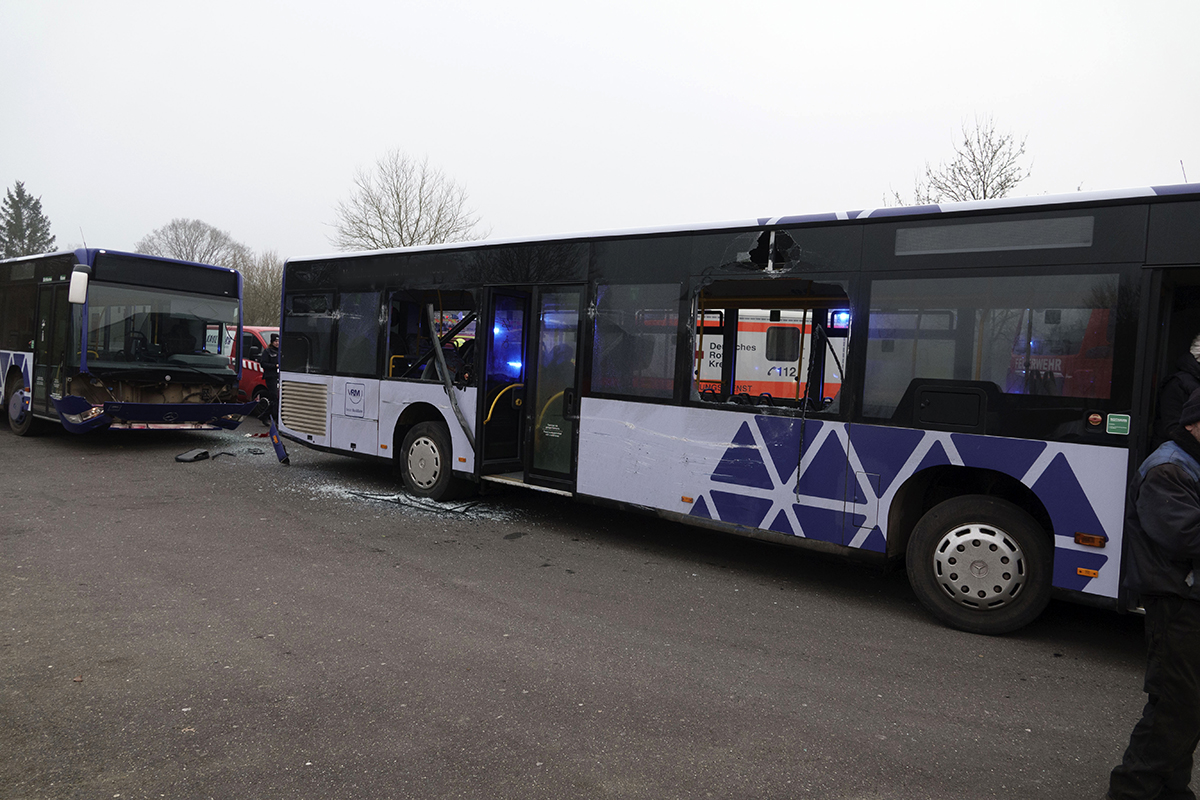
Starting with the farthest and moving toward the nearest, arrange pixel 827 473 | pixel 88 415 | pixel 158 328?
pixel 158 328, pixel 88 415, pixel 827 473

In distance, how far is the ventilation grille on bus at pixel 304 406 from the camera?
1016 centimetres

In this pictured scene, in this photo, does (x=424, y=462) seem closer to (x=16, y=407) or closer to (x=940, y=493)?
(x=940, y=493)

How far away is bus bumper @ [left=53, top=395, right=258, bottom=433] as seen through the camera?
36.8ft

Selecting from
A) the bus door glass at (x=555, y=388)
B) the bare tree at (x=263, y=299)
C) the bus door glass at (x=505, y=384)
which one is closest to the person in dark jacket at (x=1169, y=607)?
the bus door glass at (x=555, y=388)

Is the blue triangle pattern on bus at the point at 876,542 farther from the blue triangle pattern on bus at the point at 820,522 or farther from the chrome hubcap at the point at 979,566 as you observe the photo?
the chrome hubcap at the point at 979,566

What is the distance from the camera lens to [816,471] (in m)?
5.85

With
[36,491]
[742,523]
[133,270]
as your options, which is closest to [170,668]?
[742,523]

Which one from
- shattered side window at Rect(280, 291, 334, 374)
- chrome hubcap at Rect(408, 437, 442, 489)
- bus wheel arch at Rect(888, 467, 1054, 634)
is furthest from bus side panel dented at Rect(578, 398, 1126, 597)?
shattered side window at Rect(280, 291, 334, 374)

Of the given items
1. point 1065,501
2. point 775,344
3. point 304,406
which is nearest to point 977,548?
point 1065,501

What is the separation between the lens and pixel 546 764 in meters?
3.29

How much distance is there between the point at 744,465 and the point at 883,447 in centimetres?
113

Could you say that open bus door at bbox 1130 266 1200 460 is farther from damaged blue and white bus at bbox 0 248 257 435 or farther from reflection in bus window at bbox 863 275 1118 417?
damaged blue and white bus at bbox 0 248 257 435

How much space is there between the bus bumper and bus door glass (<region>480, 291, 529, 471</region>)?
599cm

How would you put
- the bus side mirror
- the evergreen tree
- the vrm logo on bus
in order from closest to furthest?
the vrm logo on bus → the bus side mirror → the evergreen tree
